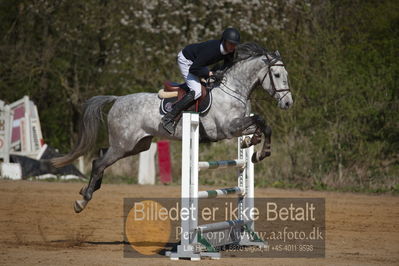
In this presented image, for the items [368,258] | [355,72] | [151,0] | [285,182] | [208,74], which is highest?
[151,0]

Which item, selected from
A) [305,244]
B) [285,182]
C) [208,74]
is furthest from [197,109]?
[285,182]

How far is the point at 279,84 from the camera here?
710cm

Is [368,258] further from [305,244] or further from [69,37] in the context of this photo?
[69,37]

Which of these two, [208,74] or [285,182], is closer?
[208,74]

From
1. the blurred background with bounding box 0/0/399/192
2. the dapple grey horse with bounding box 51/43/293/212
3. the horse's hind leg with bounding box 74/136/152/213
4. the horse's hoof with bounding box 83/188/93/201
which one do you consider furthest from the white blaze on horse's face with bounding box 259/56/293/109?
the blurred background with bounding box 0/0/399/192

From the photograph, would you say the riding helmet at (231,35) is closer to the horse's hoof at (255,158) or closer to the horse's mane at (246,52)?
the horse's mane at (246,52)

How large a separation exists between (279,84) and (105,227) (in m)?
3.19

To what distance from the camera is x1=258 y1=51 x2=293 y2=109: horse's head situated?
7074 mm

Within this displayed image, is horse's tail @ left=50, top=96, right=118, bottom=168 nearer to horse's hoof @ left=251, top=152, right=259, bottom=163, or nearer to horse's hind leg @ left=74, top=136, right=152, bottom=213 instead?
horse's hind leg @ left=74, top=136, right=152, bottom=213

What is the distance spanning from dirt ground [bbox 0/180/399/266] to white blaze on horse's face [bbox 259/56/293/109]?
1684 millimetres

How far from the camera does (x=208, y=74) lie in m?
7.02

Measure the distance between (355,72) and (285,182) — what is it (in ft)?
9.55

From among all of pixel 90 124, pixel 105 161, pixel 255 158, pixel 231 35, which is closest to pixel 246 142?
pixel 255 158

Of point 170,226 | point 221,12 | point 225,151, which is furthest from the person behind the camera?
point 221,12
